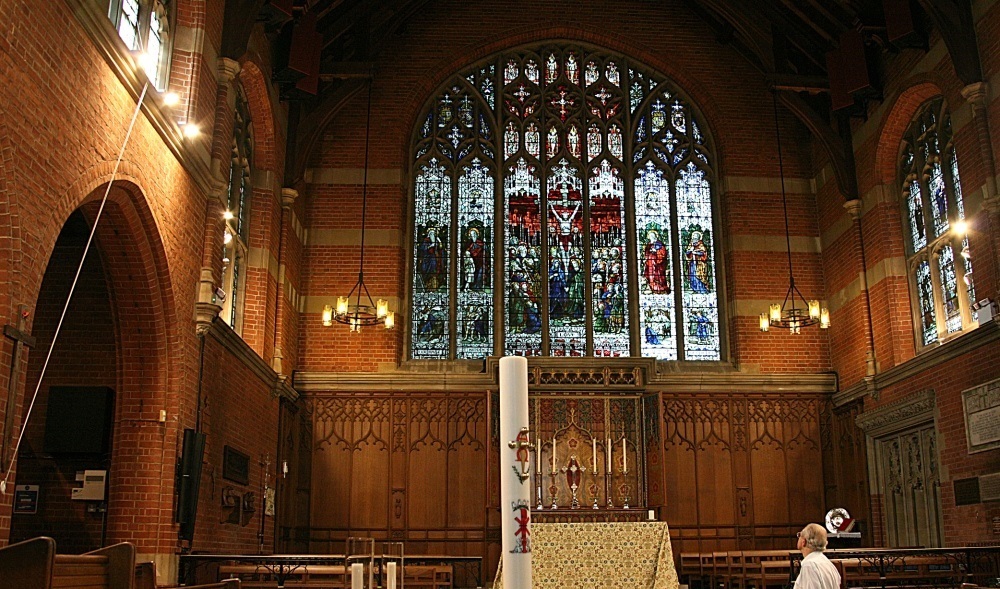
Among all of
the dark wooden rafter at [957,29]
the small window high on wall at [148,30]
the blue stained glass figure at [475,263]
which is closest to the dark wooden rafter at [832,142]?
the dark wooden rafter at [957,29]

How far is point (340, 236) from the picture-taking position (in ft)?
53.6

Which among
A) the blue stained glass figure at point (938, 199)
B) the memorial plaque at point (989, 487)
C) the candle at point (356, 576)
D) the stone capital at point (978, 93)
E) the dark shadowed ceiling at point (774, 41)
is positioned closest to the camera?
the candle at point (356, 576)

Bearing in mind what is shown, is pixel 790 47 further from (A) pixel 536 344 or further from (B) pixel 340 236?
(B) pixel 340 236

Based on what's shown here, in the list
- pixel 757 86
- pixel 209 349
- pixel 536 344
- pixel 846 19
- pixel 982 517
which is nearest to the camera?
pixel 209 349

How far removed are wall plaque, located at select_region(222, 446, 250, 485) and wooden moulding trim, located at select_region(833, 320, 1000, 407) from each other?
872 cm

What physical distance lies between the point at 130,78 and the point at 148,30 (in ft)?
4.85

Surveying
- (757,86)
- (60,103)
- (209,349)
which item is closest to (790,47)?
(757,86)

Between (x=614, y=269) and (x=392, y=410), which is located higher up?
(x=614, y=269)

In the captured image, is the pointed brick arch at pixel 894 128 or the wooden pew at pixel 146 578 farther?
the pointed brick arch at pixel 894 128

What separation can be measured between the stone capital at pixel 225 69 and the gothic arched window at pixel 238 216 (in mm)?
1488

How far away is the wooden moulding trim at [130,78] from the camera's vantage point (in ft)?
25.3

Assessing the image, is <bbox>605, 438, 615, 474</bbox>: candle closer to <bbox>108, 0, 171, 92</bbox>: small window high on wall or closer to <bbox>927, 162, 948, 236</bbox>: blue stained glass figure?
<bbox>927, 162, 948, 236</bbox>: blue stained glass figure

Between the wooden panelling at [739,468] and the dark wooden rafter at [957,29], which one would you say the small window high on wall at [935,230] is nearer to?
the dark wooden rafter at [957,29]

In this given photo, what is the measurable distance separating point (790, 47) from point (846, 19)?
6.42 feet
